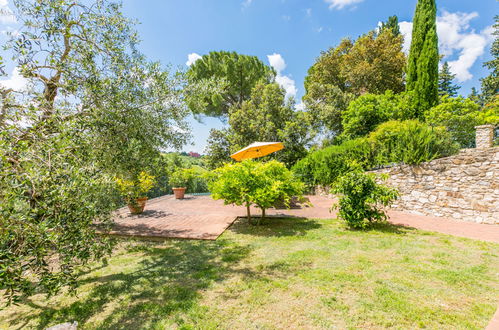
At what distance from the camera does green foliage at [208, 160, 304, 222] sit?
5914mm

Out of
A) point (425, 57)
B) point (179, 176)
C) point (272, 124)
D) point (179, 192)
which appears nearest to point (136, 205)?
point (179, 192)

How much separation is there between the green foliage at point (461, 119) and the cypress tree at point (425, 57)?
1622 millimetres

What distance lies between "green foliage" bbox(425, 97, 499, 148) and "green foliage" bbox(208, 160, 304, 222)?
11.4m

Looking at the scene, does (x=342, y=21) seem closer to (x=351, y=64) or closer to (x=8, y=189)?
(x=351, y=64)

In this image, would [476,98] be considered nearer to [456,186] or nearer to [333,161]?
[333,161]

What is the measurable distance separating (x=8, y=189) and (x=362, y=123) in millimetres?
15824

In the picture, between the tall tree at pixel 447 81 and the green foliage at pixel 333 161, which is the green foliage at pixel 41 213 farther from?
the tall tree at pixel 447 81

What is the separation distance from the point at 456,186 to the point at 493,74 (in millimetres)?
29395

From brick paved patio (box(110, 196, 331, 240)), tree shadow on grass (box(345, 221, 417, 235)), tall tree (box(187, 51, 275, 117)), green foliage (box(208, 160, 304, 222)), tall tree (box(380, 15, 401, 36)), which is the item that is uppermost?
tall tree (box(380, 15, 401, 36))

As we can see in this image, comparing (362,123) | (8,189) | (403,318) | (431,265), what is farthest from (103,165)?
(362,123)

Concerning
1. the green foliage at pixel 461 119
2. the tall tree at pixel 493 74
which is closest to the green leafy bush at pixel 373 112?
the green foliage at pixel 461 119

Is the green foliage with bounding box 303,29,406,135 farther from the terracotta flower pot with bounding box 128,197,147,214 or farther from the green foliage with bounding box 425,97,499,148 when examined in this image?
the terracotta flower pot with bounding box 128,197,147,214

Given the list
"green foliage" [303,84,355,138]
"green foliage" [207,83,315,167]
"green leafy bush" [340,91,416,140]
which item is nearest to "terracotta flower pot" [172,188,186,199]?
"green foliage" [207,83,315,167]

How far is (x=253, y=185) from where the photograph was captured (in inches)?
241
